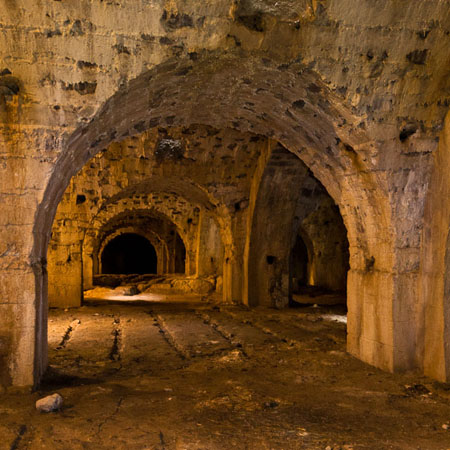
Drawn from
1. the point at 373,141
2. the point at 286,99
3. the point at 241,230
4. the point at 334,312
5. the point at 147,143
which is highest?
the point at 147,143

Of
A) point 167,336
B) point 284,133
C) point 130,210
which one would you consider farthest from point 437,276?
point 130,210

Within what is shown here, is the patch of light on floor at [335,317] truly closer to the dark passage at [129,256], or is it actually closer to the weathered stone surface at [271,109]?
the weathered stone surface at [271,109]

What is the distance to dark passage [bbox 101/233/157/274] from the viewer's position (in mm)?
28891

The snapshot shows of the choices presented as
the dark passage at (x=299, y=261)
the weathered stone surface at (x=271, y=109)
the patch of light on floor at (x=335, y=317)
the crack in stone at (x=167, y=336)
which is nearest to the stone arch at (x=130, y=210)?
the crack in stone at (x=167, y=336)

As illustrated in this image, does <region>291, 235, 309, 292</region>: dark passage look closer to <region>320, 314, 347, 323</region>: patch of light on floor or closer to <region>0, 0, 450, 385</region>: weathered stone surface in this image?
<region>320, 314, 347, 323</region>: patch of light on floor

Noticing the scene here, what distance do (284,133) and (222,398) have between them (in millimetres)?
2717

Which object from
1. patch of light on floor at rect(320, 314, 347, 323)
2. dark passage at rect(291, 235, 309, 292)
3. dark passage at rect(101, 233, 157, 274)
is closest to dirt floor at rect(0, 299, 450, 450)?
patch of light on floor at rect(320, 314, 347, 323)

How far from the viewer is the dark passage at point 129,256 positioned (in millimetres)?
28891

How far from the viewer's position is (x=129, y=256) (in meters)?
29.6

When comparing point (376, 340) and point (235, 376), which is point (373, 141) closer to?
point (376, 340)

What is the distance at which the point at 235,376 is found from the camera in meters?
4.34

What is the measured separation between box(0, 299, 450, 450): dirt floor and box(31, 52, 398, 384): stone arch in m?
0.47

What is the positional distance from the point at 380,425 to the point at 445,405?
28.0 inches

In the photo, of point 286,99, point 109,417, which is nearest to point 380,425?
point 109,417
